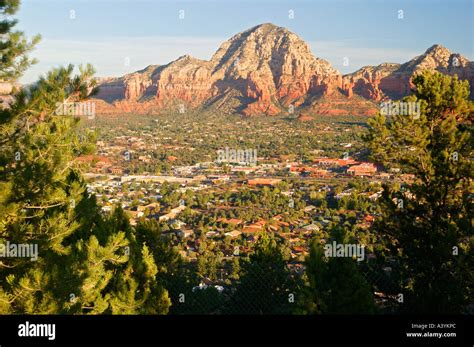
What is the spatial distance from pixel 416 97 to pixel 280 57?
3790 inches

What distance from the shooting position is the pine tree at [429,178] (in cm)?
688

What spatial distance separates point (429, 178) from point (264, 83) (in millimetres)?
82914

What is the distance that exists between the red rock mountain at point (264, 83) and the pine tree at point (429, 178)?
6170cm

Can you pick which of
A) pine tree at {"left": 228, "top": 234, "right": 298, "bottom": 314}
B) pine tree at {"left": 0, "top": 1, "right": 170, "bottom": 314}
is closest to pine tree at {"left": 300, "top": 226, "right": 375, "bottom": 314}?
pine tree at {"left": 228, "top": 234, "right": 298, "bottom": 314}

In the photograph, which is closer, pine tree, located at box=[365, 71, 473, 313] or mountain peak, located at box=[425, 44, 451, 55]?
pine tree, located at box=[365, 71, 473, 313]

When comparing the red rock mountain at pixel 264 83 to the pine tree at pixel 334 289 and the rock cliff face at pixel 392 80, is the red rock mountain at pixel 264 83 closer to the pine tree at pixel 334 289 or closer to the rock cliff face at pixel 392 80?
the rock cliff face at pixel 392 80

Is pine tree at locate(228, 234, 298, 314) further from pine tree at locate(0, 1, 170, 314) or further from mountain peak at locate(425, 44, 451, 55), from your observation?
mountain peak at locate(425, 44, 451, 55)

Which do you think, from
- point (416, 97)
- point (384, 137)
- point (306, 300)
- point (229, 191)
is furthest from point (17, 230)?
point (229, 191)

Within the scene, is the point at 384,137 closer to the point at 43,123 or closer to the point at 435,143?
the point at 435,143

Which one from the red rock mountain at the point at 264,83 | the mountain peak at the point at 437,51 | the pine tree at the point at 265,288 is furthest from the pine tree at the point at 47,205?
the mountain peak at the point at 437,51

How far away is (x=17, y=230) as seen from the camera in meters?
5.04

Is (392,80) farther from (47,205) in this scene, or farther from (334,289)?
(47,205)

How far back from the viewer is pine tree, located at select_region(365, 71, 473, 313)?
688cm

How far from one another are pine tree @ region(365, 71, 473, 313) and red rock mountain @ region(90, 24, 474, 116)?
202 feet
